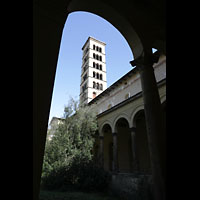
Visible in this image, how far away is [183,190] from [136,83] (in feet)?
61.0

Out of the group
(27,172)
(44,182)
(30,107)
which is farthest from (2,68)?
(44,182)

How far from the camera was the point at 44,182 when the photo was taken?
39.2ft

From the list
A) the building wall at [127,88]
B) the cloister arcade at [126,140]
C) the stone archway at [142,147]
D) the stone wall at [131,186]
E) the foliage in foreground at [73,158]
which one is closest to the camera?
the stone wall at [131,186]

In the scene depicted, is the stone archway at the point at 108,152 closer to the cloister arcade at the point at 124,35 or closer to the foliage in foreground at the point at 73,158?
the foliage in foreground at the point at 73,158

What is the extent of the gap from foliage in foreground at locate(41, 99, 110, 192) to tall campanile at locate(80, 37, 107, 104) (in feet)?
53.3

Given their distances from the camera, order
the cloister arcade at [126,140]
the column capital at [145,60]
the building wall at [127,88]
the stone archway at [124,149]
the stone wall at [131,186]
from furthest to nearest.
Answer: the stone archway at [124,149]
the building wall at [127,88]
the cloister arcade at [126,140]
the stone wall at [131,186]
the column capital at [145,60]

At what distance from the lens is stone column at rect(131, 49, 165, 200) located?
145 inches

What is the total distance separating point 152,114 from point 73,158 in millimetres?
9929

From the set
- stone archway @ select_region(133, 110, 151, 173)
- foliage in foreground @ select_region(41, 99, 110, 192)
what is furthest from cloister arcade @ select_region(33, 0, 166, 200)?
stone archway @ select_region(133, 110, 151, 173)

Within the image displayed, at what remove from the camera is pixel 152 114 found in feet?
13.9

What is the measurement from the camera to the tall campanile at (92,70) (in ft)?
107

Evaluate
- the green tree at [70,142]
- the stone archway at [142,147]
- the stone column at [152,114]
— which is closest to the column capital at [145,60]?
the stone column at [152,114]

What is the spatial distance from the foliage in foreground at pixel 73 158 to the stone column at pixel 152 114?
8384 mm

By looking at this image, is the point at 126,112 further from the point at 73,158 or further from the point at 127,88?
the point at 127,88
